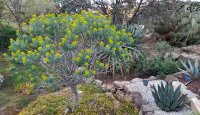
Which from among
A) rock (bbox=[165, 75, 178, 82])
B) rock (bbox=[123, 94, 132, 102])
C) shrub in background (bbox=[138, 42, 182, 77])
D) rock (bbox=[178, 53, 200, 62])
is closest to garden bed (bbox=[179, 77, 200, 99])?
rock (bbox=[165, 75, 178, 82])

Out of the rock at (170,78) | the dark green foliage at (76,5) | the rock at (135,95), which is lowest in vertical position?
the rock at (135,95)

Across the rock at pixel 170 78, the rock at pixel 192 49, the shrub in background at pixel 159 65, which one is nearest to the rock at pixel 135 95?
the rock at pixel 170 78

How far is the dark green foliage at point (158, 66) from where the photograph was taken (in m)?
6.26

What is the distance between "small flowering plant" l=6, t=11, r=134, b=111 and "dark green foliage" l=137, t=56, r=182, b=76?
2147 mm

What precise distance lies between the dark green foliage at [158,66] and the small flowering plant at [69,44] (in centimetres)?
215

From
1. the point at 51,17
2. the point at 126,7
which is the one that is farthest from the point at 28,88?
the point at 126,7

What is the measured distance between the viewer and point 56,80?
416 cm

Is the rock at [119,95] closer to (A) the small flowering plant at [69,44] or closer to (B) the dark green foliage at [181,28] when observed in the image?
(A) the small flowering plant at [69,44]

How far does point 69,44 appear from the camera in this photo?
386 cm

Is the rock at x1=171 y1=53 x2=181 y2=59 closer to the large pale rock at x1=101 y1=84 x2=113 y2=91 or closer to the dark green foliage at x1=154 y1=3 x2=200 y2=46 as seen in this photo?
the dark green foliage at x1=154 y1=3 x2=200 y2=46

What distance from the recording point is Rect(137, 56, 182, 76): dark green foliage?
6262 mm

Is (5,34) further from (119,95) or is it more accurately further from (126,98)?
(126,98)

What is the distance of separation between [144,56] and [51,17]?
3107 millimetres

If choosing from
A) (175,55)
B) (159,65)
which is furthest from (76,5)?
(159,65)
